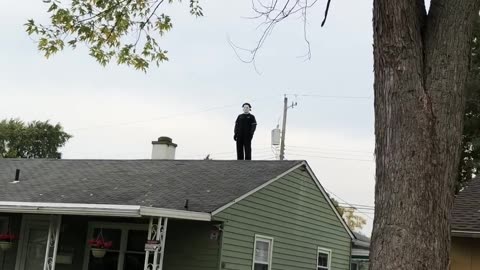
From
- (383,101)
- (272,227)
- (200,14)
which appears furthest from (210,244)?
(383,101)

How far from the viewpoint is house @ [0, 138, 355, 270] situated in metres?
12.5

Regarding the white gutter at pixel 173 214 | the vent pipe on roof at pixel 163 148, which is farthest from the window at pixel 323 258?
the vent pipe on roof at pixel 163 148

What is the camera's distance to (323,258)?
16.4 metres

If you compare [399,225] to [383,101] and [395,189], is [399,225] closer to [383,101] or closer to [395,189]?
[395,189]

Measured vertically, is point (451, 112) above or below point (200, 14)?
below

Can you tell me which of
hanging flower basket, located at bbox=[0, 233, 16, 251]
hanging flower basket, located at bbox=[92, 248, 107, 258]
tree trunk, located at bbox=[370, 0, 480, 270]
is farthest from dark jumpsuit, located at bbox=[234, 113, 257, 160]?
tree trunk, located at bbox=[370, 0, 480, 270]

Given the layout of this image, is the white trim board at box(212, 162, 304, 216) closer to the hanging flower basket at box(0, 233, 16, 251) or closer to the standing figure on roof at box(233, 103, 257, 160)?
the standing figure on roof at box(233, 103, 257, 160)

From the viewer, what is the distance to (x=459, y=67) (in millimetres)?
5012

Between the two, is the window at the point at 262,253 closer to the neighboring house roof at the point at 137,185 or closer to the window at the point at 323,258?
the neighboring house roof at the point at 137,185

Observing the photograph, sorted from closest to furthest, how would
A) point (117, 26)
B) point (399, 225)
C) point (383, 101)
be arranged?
point (399, 225) < point (383, 101) < point (117, 26)

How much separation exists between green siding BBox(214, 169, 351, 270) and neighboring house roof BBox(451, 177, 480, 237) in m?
3.98

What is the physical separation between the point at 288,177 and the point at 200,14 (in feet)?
21.1

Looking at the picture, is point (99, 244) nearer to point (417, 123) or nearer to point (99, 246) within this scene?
point (99, 246)

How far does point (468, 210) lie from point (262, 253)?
4.57 m
